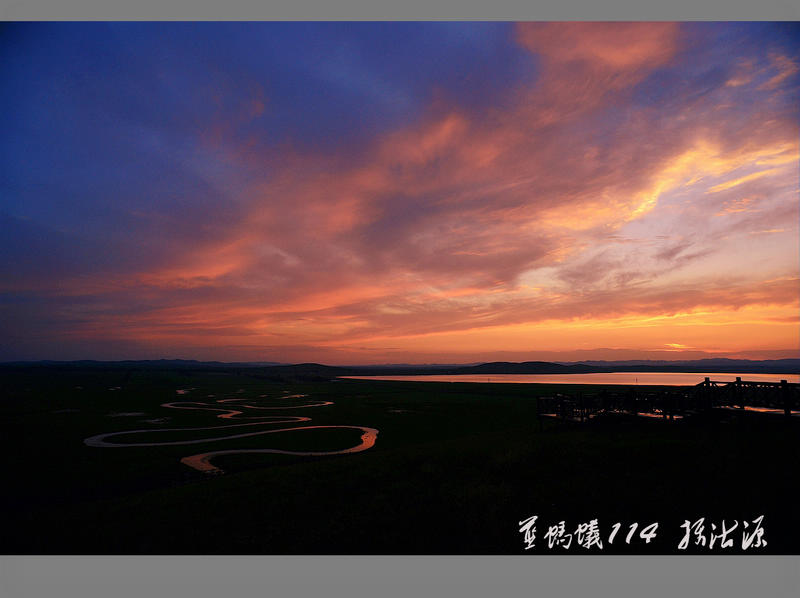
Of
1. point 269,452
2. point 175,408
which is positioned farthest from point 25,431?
point 269,452

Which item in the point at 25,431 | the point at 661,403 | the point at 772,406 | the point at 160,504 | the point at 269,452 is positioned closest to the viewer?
the point at 160,504

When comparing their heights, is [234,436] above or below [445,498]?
below

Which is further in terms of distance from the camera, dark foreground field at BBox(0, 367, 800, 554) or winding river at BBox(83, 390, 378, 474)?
winding river at BBox(83, 390, 378, 474)

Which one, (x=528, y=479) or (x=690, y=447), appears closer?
(x=528, y=479)

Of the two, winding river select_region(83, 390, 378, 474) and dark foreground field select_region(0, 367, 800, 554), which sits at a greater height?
dark foreground field select_region(0, 367, 800, 554)

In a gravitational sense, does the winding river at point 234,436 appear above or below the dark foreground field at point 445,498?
below

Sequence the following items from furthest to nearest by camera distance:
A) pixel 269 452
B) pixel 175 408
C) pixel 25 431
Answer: pixel 175 408 → pixel 25 431 → pixel 269 452

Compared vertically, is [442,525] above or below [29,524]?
above

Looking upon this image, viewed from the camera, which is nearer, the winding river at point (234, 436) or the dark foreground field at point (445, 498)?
the dark foreground field at point (445, 498)

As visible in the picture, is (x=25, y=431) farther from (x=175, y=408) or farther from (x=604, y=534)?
(x=604, y=534)

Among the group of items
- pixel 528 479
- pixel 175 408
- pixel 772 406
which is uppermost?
pixel 772 406

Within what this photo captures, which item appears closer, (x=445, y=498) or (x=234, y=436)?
(x=445, y=498)
